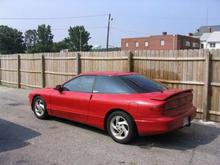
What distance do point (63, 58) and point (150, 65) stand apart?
16.8 feet

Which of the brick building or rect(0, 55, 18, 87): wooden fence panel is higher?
the brick building

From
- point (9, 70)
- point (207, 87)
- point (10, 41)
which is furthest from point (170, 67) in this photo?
point (10, 41)

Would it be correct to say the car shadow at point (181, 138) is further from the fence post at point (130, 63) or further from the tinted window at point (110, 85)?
the fence post at point (130, 63)

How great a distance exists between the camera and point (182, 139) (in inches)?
278

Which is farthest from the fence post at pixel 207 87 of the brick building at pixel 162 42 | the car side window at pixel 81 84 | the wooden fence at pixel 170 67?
the brick building at pixel 162 42

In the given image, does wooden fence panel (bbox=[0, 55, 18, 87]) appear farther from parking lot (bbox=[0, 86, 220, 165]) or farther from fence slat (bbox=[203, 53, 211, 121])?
fence slat (bbox=[203, 53, 211, 121])

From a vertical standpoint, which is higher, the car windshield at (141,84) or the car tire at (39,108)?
the car windshield at (141,84)

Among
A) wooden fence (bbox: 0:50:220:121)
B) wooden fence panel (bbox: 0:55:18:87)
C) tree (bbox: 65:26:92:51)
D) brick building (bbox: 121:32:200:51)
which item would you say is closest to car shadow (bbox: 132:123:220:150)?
wooden fence (bbox: 0:50:220:121)

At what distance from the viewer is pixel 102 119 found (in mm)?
7105

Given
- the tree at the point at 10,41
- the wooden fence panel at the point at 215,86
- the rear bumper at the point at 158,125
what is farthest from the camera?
the tree at the point at 10,41

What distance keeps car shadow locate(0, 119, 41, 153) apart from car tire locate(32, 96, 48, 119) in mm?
793

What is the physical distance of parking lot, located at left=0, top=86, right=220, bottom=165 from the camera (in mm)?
5730

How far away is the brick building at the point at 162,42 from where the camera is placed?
71.1 m

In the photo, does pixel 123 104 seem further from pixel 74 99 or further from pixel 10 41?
pixel 10 41
